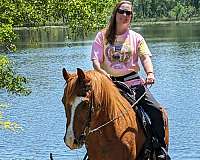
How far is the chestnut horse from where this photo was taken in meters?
5.31

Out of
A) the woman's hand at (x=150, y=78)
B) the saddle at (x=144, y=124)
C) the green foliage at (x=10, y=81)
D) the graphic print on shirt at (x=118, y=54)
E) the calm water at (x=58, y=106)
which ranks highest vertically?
the graphic print on shirt at (x=118, y=54)

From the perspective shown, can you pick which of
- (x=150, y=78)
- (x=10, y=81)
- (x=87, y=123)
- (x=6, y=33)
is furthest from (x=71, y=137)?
(x=10, y=81)

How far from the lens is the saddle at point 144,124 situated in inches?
249

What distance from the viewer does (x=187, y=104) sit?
34.6 meters

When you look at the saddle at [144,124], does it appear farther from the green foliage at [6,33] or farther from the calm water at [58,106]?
the calm water at [58,106]

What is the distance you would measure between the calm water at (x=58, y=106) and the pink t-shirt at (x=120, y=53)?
11.8m

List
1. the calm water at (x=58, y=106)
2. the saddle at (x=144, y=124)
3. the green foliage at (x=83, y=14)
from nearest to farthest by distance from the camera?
1. the saddle at (x=144, y=124)
2. the green foliage at (x=83, y=14)
3. the calm water at (x=58, y=106)

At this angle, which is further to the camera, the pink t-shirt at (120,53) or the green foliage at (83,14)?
the green foliage at (83,14)

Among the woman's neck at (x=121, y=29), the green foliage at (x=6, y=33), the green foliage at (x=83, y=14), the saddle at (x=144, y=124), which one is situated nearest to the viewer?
the saddle at (x=144, y=124)

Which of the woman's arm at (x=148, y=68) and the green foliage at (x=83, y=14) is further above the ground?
the woman's arm at (x=148, y=68)

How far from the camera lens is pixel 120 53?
6336mm

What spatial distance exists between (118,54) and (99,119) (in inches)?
36.9

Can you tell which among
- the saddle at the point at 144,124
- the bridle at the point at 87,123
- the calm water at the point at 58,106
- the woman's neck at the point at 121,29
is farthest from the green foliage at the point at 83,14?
the bridle at the point at 87,123

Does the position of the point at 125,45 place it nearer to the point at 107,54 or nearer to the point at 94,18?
the point at 107,54
